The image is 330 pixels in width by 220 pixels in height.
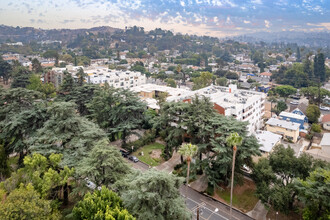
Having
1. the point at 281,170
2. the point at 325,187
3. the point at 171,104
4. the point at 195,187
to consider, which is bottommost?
the point at 195,187

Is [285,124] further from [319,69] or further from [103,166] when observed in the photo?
[319,69]

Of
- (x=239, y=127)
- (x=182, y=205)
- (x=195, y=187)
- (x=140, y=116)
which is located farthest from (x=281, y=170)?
(x=140, y=116)

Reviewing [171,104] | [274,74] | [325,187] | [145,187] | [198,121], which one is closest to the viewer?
[145,187]

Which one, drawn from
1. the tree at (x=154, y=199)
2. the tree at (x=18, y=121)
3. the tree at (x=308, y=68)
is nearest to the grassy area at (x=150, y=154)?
the tree at (x=18, y=121)

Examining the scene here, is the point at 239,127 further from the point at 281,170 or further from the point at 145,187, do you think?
the point at 145,187

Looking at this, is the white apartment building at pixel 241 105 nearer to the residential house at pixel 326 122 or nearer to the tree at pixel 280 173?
the tree at pixel 280 173

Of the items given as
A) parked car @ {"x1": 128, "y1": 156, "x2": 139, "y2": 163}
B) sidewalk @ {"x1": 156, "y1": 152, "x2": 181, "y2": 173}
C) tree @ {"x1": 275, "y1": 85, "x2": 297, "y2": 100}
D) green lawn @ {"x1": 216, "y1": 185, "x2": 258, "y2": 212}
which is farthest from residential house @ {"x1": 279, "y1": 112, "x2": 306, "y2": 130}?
parked car @ {"x1": 128, "y1": 156, "x2": 139, "y2": 163}

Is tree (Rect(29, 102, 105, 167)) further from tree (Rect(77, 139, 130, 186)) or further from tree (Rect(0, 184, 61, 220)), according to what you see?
tree (Rect(0, 184, 61, 220))
